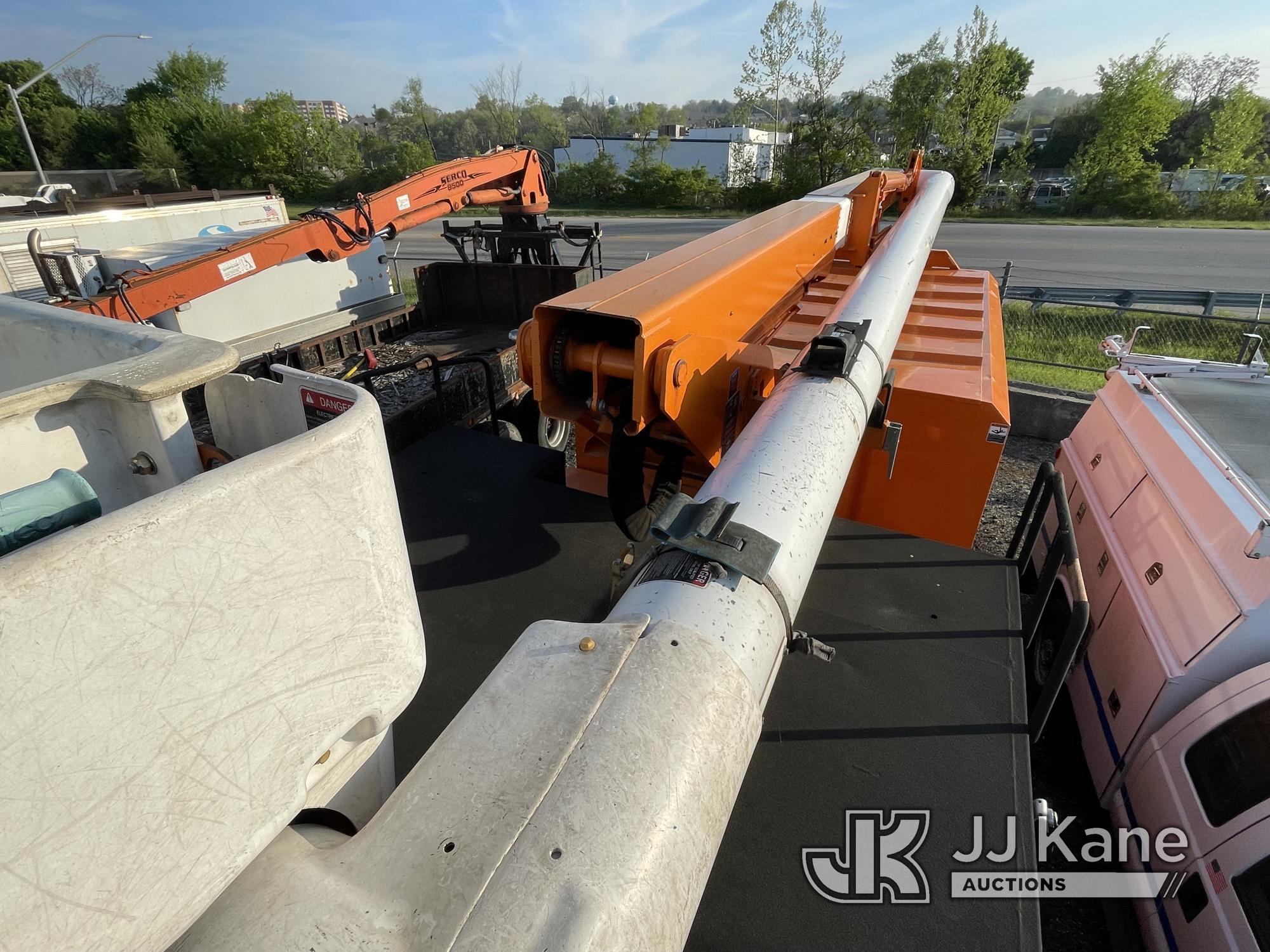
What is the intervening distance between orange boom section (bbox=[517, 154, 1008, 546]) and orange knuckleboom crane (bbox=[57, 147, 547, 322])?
424cm

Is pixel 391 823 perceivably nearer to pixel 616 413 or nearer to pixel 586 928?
pixel 586 928

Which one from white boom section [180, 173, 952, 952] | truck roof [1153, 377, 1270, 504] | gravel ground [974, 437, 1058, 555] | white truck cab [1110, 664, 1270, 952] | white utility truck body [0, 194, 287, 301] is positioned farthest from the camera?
white utility truck body [0, 194, 287, 301]

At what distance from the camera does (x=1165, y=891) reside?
2682 mm

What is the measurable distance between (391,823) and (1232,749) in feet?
10.4

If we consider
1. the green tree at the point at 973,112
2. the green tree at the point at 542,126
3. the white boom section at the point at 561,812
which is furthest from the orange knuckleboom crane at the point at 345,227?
the green tree at the point at 542,126

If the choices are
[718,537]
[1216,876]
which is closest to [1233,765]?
[1216,876]

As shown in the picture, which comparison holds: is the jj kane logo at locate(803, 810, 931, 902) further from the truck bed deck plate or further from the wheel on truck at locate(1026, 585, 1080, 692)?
the wheel on truck at locate(1026, 585, 1080, 692)

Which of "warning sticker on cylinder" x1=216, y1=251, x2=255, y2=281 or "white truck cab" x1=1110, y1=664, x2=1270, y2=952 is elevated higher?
"warning sticker on cylinder" x1=216, y1=251, x2=255, y2=281

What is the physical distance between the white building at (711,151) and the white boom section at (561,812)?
118 ft

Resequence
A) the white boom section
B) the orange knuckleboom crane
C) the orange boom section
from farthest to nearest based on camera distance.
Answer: the orange knuckleboom crane < the orange boom section < the white boom section

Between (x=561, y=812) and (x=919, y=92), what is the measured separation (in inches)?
1518

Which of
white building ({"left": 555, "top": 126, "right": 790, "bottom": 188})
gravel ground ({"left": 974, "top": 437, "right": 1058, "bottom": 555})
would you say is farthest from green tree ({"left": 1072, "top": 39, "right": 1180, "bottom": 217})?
gravel ground ({"left": 974, "top": 437, "right": 1058, "bottom": 555})

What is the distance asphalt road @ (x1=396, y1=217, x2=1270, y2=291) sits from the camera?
1598 centimetres

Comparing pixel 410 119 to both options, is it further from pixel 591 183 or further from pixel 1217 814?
pixel 1217 814
